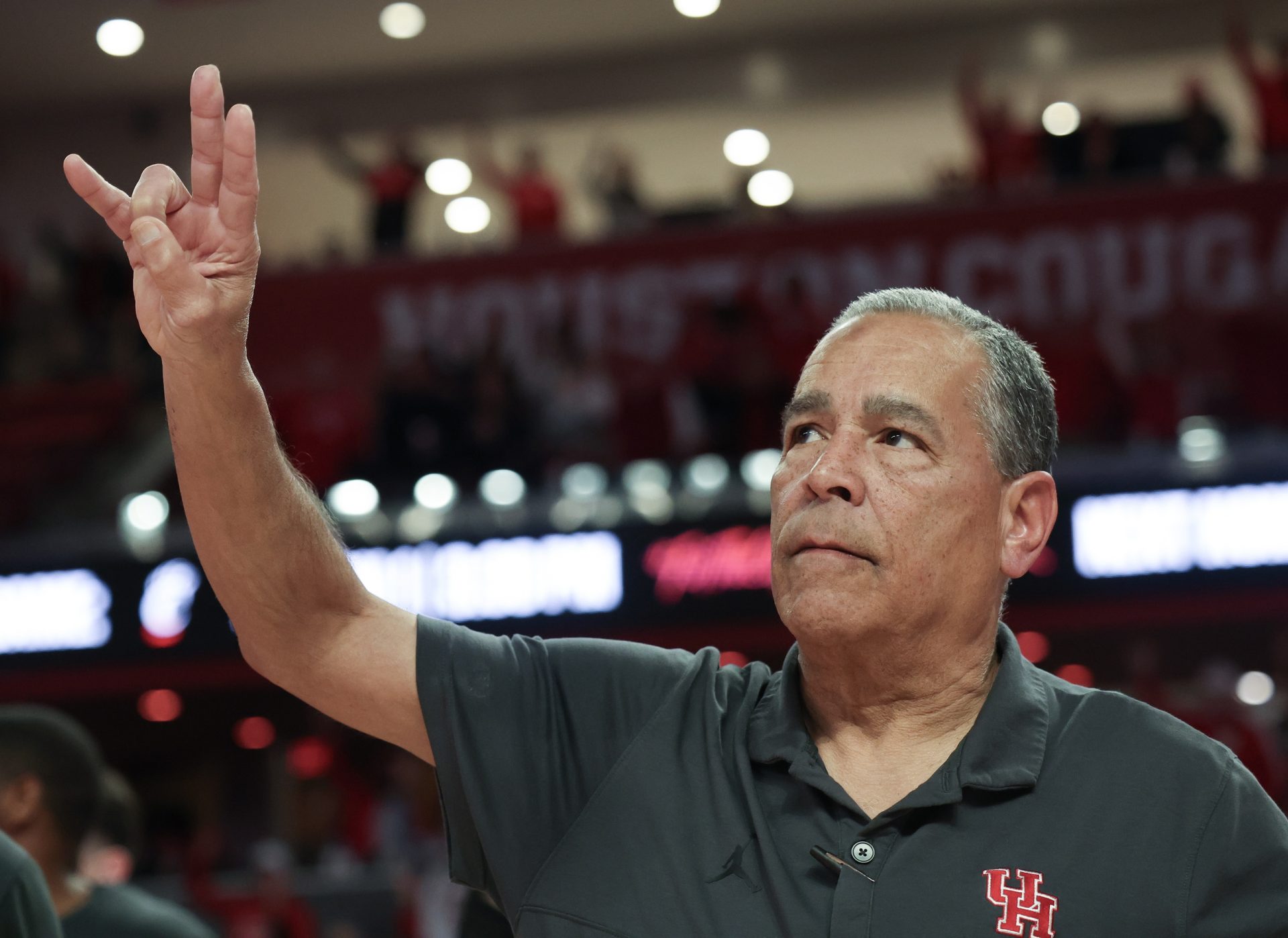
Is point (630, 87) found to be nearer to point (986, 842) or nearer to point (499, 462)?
point (499, 462)

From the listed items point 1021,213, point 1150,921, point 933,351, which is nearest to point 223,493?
point 933,351

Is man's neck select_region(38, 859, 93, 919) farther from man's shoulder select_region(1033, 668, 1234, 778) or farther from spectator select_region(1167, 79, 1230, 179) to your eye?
spectator select_region(1167, 79, 1230, 179)

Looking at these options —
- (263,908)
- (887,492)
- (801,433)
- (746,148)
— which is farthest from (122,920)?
(746,148)

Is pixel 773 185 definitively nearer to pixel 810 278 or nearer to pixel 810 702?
pixel 810 278

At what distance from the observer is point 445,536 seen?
7.88 metres

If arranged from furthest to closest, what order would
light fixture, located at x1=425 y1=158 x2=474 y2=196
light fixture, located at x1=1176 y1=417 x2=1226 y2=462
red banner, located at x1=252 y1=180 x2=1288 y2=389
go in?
1. light fixture, located at x1=425 y1=158 x2=474 y2=196
2. red banner, located at x1=252 y1=180 x2=1288 y2=389
3. light fixture, located at x1=1176 y1=417 x2=1226 y2=462

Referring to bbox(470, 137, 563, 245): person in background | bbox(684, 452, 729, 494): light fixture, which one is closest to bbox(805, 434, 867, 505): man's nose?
bbox(684, 452, 729, 494): light fixture

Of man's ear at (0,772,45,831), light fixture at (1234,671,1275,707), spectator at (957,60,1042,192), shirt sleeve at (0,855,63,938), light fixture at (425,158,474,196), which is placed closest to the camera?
shirt sleeve at (0,855,63,938)

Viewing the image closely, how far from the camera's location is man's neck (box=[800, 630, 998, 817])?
1728 mm

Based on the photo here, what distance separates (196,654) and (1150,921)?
7009 millimetres

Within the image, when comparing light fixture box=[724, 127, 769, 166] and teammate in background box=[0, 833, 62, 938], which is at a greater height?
light fixture box=[724, 127, 769, 166]

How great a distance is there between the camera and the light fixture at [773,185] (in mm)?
13172

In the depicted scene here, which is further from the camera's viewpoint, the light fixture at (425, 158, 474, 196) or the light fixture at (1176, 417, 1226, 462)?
the light fixture at (425, 158, 474, 196)

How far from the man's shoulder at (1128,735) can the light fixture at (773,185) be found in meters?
11.7
